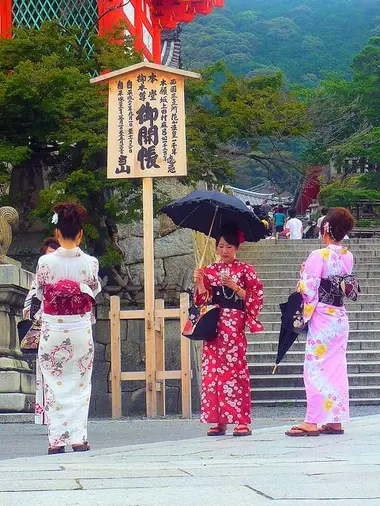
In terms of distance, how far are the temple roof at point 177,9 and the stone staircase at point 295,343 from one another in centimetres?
556

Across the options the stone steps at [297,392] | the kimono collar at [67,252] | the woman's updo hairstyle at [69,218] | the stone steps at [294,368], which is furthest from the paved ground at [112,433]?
the stone steps at [294,368]

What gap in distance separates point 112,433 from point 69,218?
2.52m

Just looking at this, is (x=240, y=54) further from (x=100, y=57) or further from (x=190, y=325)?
(x=190, y=325)

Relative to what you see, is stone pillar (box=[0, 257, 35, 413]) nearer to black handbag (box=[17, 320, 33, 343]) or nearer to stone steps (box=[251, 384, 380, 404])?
black handbag (box=[17, 320, 33, 343])

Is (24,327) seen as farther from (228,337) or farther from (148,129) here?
(148,129)

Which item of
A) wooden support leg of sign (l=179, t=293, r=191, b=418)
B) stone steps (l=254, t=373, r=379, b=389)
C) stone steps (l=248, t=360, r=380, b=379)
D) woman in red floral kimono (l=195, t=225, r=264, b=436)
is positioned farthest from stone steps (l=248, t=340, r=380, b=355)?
woman in red floral kimono (l=195, t=225, r=264, b=436)

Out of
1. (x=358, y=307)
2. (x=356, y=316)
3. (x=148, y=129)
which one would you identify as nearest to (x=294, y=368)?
(x=356, y=316)

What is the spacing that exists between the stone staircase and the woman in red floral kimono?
6.02 m

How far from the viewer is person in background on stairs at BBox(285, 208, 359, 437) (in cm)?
762

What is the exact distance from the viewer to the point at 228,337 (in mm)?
8086

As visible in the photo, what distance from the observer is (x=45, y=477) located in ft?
15.9

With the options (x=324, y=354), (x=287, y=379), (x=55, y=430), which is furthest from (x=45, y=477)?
(x=287, y=379)

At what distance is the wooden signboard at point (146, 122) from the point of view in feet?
37.5

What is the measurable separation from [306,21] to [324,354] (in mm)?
64475
